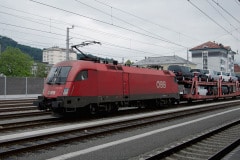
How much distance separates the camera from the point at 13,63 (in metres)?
96.2

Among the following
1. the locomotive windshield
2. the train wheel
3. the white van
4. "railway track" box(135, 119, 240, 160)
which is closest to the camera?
"railway track" box(135, 119, 240, 160)

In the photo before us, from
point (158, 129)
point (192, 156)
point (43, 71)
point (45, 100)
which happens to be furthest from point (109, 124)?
point (43, 71)

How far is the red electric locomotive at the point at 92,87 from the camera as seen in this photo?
1448 cm

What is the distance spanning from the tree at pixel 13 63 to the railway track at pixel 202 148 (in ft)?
295

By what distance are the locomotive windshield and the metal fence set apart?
58.6 ft

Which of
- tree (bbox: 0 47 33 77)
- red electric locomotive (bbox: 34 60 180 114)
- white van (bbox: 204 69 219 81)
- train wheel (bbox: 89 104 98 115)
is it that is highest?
tree (bbox: 0 47 33 77)

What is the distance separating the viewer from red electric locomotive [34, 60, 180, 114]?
14484 mm

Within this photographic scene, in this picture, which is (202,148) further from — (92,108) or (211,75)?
(211,75)

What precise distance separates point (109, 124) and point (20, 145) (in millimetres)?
5028

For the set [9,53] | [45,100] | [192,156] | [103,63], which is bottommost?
[192,156]

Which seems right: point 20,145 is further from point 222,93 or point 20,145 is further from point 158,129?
point 222,93

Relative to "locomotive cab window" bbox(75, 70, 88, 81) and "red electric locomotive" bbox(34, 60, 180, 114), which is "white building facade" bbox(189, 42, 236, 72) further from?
"locomotive cab window" bbox(75, 70, 88, 81)

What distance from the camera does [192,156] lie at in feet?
26.9

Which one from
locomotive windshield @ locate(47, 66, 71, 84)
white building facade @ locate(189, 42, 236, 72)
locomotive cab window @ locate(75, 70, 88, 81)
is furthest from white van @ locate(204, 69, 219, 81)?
white building facade @ locate(189, 42, 236, 72)
